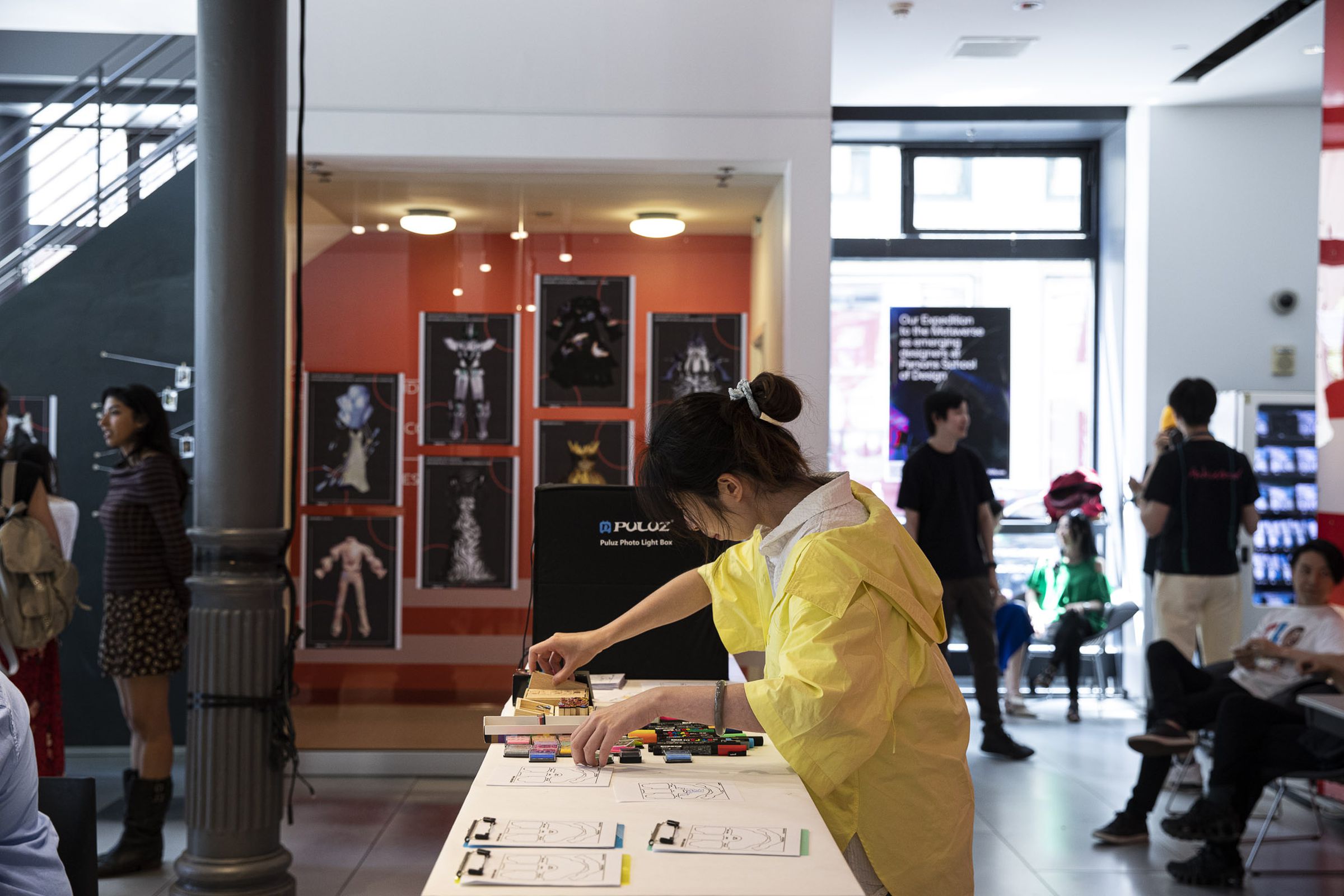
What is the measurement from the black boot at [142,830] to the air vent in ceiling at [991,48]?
5.28 metres

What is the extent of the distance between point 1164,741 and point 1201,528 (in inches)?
54.0

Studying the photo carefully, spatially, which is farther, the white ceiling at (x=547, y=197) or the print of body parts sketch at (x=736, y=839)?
the white ceiling at (x=547, y=197)

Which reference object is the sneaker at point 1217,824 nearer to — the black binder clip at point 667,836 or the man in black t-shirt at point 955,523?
the man in black t-shirt at point 955,523

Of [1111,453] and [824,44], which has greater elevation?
[824,44]

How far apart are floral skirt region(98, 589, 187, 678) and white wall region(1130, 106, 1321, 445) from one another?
5.74 metres

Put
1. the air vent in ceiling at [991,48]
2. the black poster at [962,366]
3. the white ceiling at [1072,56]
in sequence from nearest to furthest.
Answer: the white ceiling at [1072,56], the air vent in ceiling at [991,48], the black poster at [962,366]

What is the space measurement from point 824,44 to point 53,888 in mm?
4324

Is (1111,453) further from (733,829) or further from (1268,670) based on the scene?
(733,829)

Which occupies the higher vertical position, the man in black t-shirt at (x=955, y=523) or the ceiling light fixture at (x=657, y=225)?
the ceiling light fixture at (x=657, y=225)

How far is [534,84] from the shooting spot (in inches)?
197

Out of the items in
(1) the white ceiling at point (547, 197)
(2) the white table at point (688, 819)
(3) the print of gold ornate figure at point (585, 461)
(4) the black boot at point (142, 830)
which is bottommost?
(4) the black boot at point (142, 830)

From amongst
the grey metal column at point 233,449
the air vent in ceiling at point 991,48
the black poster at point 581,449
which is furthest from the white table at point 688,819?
the air vent in ceiling at point 991,48

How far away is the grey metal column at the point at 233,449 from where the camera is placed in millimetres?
3609

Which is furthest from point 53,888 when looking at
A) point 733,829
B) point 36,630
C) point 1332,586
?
point 1332,586
